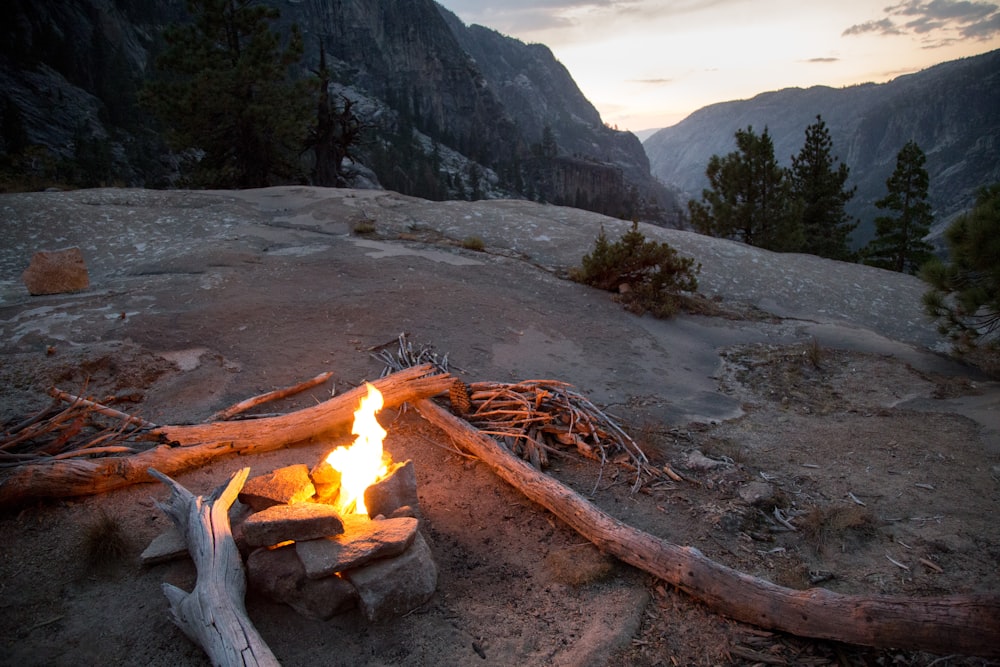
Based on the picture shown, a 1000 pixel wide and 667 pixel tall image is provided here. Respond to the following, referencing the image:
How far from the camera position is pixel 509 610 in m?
3.23

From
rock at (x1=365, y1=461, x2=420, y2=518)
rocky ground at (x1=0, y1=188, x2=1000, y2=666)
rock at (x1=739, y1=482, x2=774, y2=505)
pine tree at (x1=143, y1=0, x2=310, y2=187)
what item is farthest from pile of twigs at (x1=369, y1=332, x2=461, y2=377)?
pine tree at (x1=143, y1=0, x2=310, y2=187)

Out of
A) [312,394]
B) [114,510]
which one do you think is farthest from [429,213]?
[114,510]

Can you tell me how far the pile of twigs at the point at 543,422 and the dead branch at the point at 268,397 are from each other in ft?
4.64

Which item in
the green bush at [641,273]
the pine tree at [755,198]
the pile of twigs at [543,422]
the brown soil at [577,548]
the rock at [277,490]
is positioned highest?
the pine tree at [755,198]

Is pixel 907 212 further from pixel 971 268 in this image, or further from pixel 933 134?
pixel 933 134

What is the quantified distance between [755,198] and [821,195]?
6.91 metres

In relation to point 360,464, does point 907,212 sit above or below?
above

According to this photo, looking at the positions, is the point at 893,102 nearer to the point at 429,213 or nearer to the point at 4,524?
the point at 429,213

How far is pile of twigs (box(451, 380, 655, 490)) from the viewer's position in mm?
4824

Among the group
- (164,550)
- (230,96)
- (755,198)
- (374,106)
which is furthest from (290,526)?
(374,106)

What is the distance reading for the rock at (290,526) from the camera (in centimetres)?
314

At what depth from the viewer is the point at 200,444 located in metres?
4.41

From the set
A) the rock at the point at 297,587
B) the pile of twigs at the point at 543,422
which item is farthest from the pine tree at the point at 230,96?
the rock at the point at 297,587

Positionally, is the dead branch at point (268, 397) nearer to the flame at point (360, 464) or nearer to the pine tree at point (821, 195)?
the flame at point (360, 464)
